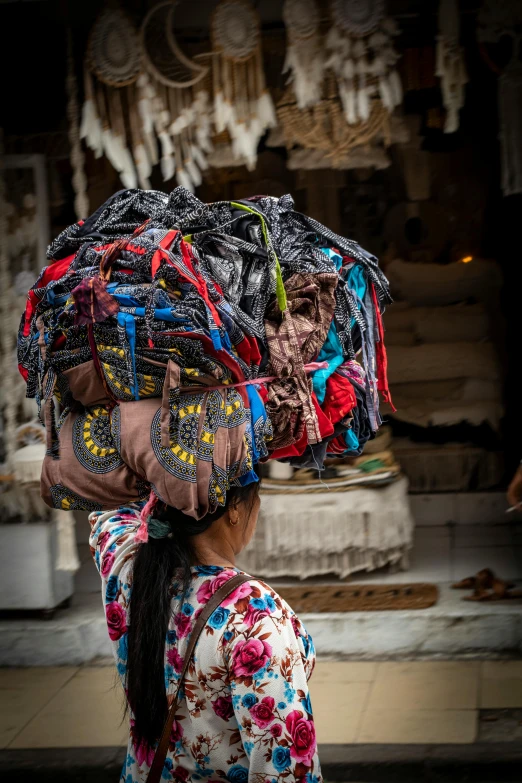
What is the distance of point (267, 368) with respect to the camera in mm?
1851

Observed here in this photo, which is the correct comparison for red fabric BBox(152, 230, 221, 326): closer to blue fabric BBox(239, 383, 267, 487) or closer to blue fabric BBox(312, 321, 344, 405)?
blue fabric BBox(239, 383, 267, 487)

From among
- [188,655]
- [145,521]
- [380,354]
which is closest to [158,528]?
[145,521]

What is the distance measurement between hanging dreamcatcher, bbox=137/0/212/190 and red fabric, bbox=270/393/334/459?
2903mm

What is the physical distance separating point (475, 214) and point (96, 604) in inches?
138

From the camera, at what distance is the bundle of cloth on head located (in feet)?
5.58

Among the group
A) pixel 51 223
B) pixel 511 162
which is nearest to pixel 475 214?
pixel 511 162

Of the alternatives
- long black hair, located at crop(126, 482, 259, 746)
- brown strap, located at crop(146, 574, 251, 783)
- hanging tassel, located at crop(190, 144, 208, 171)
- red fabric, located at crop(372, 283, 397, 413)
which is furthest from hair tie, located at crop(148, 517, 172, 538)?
hanging tassel, located at crop(190, 144, 208, 171)

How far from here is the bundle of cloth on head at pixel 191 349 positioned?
1.70 metres

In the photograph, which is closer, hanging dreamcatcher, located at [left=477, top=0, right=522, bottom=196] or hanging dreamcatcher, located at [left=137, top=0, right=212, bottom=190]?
hanging dreamcatcher, located at [left=477, top=0, right=522, bottom=196]

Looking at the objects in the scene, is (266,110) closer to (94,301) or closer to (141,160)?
(141,160)

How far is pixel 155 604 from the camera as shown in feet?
6.02

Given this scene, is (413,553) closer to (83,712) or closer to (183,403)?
(83,712)

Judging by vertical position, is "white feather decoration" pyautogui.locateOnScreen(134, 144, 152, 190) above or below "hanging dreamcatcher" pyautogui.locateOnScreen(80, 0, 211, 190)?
below

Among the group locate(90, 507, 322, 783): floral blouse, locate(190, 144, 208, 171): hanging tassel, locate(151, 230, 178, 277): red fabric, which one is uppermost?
locate(190, 144, 208, 171): hanging tassel
